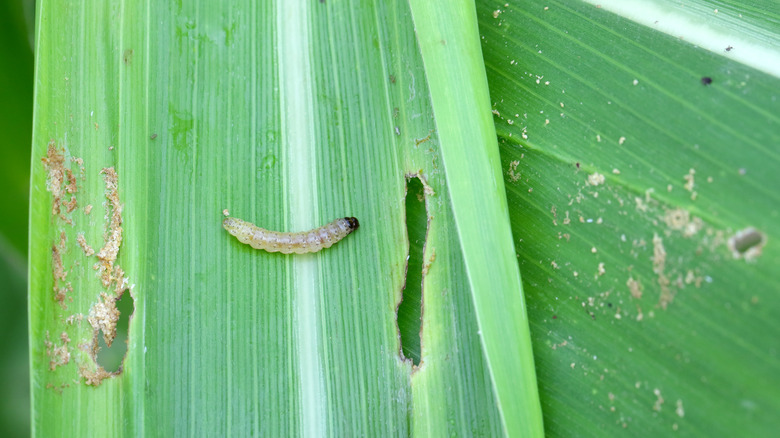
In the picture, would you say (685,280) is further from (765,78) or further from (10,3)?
(10,3)

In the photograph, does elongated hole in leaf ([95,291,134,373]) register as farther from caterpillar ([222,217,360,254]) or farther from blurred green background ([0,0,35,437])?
blurred green background ([0,0,35,437])

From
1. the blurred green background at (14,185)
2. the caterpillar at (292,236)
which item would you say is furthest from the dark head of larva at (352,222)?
the blurred green background at (14,185)

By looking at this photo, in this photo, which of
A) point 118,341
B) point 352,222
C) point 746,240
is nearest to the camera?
point 746,240

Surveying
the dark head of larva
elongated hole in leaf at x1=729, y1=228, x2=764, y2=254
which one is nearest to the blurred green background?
the dark head of larva

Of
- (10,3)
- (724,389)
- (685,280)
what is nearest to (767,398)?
(724,389)

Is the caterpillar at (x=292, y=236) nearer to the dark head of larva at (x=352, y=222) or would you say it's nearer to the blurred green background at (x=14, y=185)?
the dark head of larva at (x=352, y=222)

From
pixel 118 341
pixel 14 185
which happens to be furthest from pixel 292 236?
pixel 14 185

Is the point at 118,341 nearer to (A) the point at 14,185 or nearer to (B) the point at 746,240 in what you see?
(A) the point at 14,185
